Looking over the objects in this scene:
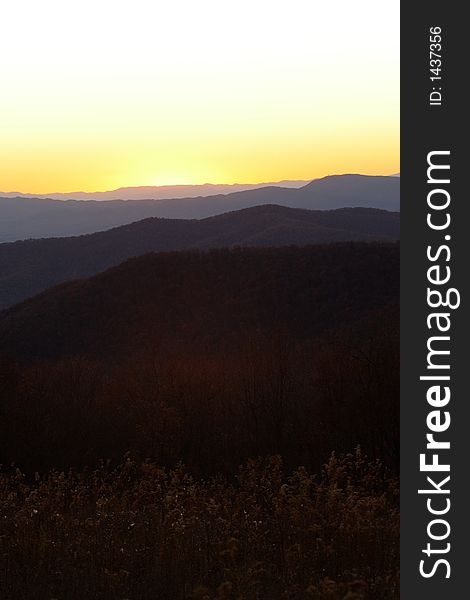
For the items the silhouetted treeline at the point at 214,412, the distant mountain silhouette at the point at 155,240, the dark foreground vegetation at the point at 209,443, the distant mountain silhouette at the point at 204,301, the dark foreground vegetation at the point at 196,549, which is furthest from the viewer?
the distant mountain silhouette at the point at 155,240

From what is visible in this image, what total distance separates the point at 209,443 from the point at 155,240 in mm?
117779

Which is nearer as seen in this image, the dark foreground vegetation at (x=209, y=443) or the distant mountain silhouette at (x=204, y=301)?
the dark foreground vegetation at (x=209, y=443)

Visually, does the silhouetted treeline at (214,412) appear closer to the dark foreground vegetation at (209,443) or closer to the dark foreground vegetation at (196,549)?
the dark foreground vegetation at (209,443)

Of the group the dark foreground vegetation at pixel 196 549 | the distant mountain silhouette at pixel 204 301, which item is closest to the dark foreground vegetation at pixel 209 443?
the dark foreground vegetation at pixel 196 549

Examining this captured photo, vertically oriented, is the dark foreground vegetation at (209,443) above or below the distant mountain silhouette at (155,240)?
below

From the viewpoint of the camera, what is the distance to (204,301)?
6619 centimetres

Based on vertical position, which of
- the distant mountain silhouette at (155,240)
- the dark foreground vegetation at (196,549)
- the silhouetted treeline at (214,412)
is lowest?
the silhouetted treeline at (214,412)

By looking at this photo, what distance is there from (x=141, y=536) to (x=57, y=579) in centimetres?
98

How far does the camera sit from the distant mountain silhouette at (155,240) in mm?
127562

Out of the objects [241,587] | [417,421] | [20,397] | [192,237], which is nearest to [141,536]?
[241,587]

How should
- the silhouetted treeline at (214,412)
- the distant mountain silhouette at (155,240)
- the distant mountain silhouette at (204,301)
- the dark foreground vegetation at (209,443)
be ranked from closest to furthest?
the dark foreground vegetation at (209,443), the silhouetted treeline at (214,412), the distant mountain silhouette at (204,301), the distant mountain silhouette at (155,240)

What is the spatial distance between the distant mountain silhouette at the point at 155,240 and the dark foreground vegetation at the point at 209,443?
56694 mm

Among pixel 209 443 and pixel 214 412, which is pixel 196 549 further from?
pixel 214 412

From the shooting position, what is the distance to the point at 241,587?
17.7 feet
